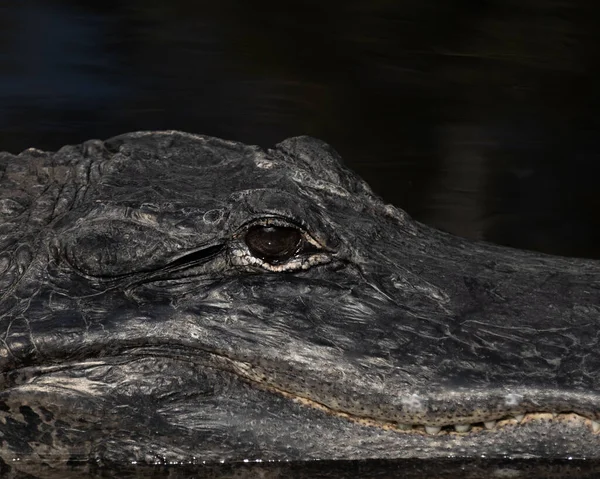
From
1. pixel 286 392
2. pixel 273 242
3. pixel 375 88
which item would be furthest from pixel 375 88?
pixel 286 392

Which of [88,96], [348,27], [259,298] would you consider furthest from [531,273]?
[348,27]

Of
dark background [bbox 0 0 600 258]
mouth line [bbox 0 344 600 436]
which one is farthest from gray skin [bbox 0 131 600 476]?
dark background [bbox 0 0 600 258]

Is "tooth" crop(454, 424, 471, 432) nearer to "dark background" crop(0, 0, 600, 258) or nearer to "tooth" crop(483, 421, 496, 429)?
"tooth" crop(483, 421, 496, 429)

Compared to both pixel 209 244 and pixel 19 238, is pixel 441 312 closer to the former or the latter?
pixel 209 244

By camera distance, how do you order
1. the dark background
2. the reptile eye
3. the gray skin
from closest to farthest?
the gray skin
the reptile eye
the dark background

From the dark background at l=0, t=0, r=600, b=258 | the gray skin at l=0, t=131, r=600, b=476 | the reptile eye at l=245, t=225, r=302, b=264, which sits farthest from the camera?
the dark background at l=0, t=0, r=600, b=258

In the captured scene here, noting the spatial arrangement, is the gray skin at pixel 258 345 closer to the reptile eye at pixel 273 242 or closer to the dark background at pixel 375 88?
the reptile eye at pixel 273 242
